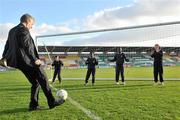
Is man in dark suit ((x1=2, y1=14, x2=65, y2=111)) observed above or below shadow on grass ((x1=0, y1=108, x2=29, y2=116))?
above

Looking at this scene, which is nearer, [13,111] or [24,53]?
[24,53]

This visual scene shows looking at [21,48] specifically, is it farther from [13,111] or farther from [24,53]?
[13,111]

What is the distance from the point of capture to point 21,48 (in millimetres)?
7344

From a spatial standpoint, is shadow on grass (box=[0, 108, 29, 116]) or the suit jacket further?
shadow on grass (box=[0, 108, 29, 116])

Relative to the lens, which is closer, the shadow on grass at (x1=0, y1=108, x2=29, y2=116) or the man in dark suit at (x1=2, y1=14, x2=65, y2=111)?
the man in dark suit at (x1=2, y1=14, x2=65, y2=111)

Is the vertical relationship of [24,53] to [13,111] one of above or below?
above

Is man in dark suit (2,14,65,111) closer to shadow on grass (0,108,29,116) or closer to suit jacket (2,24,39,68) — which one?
suit jacket (2,24,39,68)

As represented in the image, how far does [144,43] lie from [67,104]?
15039 millimetres

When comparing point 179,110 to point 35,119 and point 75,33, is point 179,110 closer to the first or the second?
point 35,119

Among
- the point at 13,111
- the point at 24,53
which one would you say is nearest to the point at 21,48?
the point at 24,53

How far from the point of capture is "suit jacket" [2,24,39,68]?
24.0ft

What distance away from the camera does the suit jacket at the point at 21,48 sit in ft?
24.0

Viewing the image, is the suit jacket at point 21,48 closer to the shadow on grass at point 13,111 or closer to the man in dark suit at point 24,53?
the man in dark suit at point 24,53

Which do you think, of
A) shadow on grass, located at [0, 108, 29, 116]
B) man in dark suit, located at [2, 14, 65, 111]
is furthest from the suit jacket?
shadow on grass, located at [0, 108, 29, 116]
